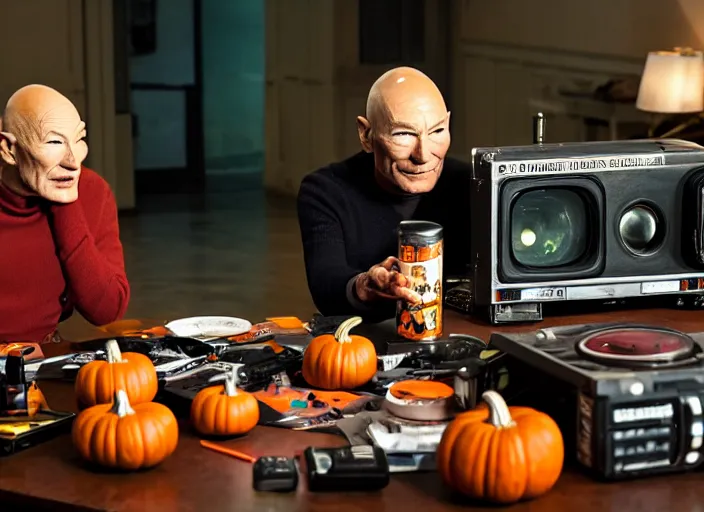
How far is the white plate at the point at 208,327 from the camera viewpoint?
2.32m

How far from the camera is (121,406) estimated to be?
65.9 inches

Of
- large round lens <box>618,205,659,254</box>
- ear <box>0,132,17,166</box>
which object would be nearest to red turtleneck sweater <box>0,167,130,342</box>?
ear <box>0,132,17,166</box>

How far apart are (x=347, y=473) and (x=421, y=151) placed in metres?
1.09

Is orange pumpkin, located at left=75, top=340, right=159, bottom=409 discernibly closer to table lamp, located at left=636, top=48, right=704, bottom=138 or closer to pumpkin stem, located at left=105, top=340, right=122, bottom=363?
pumpkin stem, located at left=105, top=340, right=122, bottom=363

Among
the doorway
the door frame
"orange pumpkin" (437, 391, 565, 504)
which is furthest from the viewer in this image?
the door frame

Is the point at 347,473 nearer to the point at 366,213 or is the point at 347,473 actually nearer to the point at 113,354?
the point at 113,354

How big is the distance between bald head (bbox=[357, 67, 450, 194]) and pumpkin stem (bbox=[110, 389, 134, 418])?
3.43ft

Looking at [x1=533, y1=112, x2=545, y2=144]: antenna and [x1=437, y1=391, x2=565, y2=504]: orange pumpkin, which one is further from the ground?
[x1=533, y1=112, x2=545, y2=144]: antenna

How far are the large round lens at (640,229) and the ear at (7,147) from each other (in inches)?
50.0

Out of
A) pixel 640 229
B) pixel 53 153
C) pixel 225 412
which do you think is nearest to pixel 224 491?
pixel 225 412

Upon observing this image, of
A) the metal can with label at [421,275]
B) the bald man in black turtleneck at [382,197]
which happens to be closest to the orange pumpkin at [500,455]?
the metal can with label at [421,275]

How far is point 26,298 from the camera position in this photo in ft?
8.69

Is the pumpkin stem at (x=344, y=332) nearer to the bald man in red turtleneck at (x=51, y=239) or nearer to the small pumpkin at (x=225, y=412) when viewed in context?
the small pumpkin at (x=225, y=412)

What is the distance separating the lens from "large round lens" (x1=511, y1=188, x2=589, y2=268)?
245 centimetres
